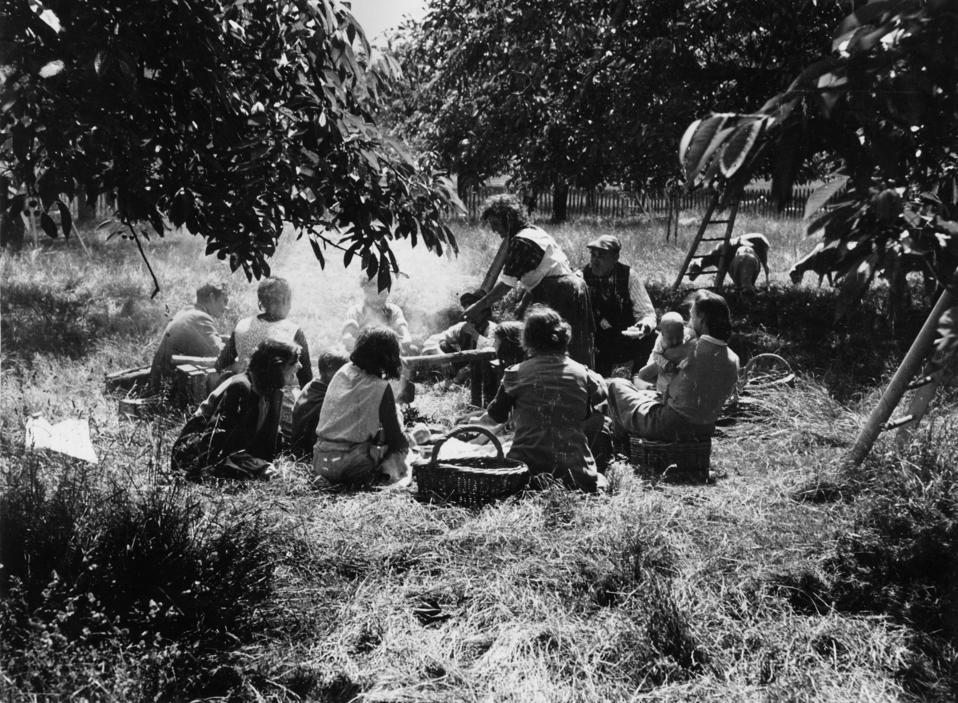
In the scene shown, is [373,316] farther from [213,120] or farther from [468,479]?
[213,120]

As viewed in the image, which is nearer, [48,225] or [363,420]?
[48,225]

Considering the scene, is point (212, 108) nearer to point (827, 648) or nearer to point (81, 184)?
point (81, 184)

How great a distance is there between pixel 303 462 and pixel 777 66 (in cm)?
787

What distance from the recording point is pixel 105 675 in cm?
325

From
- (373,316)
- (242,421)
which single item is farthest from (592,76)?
(242,421)

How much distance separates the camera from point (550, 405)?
17.1 feet

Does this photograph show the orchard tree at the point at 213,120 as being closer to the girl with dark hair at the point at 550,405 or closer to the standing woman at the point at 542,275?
the girl with dark hair at the point at 550,405

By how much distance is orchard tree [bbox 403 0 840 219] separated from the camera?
407 inches

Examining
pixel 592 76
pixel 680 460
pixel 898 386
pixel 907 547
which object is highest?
pixel 592 76

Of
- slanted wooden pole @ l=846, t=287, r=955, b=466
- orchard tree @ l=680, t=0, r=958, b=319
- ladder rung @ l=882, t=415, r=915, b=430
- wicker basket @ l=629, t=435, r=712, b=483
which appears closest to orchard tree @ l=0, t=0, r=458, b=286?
orchard tree @ l=680, t=0, r=958, b=319

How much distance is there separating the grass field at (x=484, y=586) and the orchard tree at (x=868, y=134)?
5.22 ft

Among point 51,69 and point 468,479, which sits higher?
point 51,69

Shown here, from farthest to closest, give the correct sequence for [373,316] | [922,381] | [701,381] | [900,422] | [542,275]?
[373,316] → [542,275] → [701,381] → [900,422] → [922,381]

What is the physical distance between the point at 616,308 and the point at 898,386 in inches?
121
